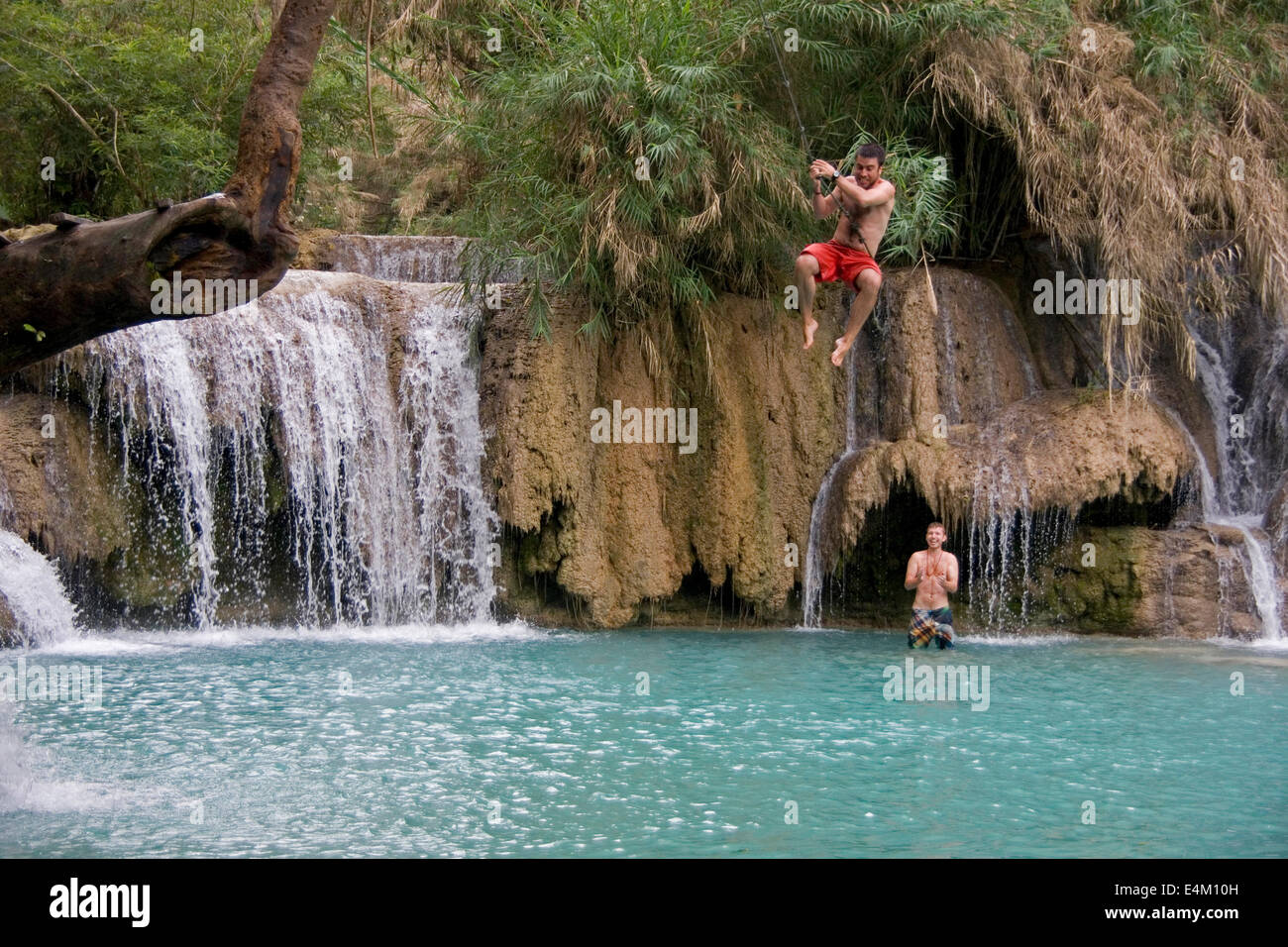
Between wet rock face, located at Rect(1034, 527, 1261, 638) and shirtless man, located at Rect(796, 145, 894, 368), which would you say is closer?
shirtless man, located at Rect(796, 145, 894, 368)

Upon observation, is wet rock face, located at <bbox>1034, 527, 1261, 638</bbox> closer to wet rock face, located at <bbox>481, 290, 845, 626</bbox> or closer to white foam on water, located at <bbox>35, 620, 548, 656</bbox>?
wet rock face, located at <bbox>481, 290, 845, 626</bbox>

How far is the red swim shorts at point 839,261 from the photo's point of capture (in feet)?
27.7

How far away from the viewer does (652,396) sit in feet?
42.8

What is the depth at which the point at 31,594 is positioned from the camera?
10.7 m

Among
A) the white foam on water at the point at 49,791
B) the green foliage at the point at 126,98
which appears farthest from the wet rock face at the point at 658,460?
the green foliage at the point at 126,98

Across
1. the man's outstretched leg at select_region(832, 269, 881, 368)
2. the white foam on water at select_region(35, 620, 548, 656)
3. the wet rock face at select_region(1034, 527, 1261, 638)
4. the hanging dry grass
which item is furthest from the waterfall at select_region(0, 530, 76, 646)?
the hanging dry grass

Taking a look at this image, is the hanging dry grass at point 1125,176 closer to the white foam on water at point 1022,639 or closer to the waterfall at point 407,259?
the white foam on water at point 1022,639

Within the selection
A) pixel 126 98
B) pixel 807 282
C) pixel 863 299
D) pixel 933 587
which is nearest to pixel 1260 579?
pixel 933 587

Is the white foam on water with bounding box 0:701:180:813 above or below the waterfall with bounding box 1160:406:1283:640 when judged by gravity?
below

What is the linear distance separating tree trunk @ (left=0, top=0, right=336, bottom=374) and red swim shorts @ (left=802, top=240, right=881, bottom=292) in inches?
146

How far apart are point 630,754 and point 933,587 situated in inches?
165

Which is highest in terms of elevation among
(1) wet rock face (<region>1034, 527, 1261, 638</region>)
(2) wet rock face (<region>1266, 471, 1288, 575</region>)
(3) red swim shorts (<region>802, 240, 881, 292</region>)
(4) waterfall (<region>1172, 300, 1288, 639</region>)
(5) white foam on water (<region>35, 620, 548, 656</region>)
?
(3) red swim shorts (<region>802, 240, 881, 292</region>)

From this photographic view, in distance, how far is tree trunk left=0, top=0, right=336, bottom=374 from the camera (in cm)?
564
